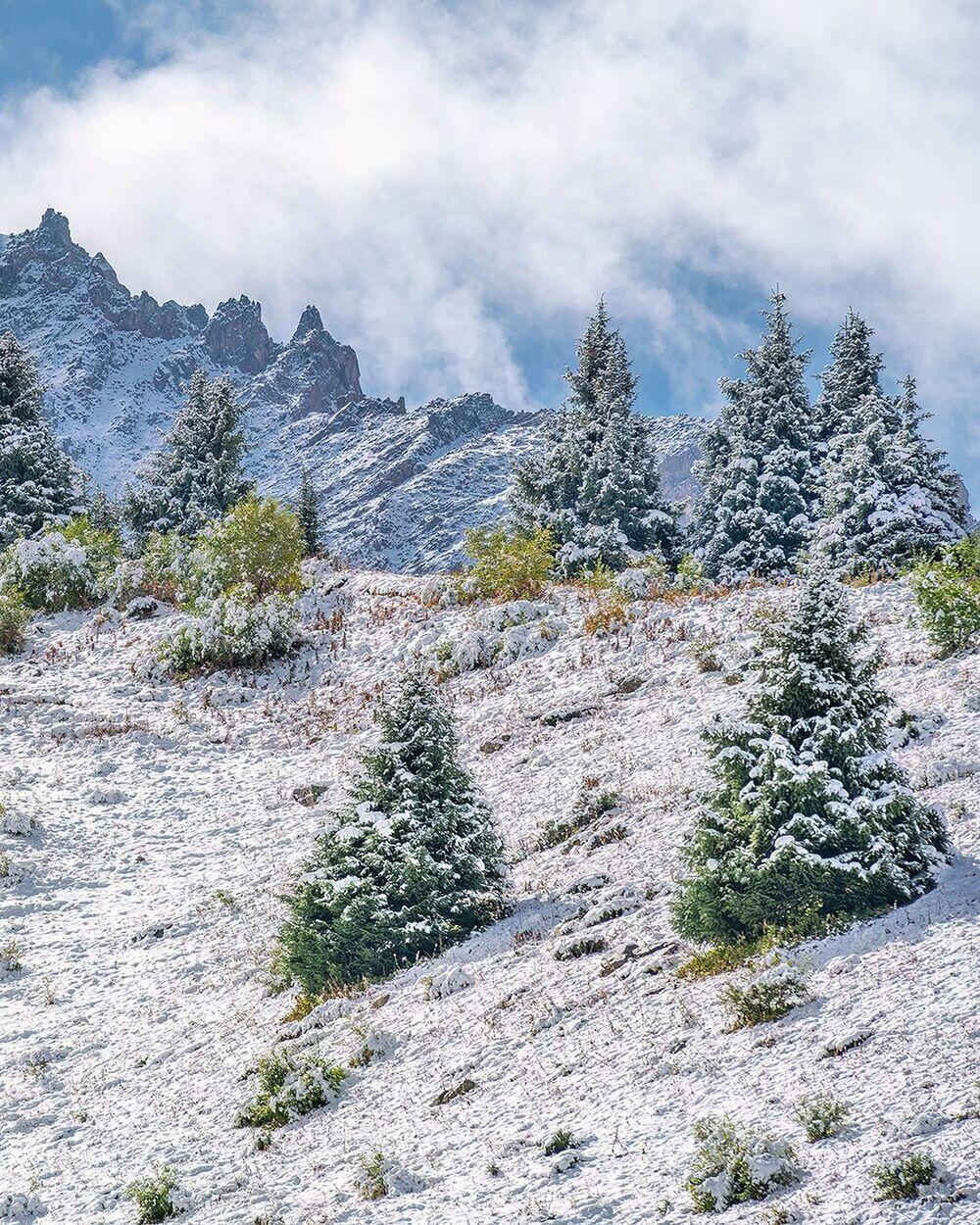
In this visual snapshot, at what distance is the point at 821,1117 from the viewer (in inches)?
215

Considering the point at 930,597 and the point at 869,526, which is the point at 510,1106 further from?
the point at 869,526

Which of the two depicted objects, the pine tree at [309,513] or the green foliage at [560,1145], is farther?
the pine tree at [309,513]

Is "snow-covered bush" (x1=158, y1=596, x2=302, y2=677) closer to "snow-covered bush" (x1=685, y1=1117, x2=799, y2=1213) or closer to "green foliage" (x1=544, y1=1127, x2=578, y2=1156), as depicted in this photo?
"green foliage" (x1=544, y1=1127, x2=578, y2=1156)

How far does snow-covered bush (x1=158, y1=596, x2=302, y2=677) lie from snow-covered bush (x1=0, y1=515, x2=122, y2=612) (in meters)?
6.60

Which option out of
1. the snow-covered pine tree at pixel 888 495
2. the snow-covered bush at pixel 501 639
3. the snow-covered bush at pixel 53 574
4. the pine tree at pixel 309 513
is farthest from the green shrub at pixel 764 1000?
the pine tree at pixel 309 513

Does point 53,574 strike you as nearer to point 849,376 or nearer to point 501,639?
point 501,639

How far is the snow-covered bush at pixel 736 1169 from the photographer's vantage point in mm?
5168

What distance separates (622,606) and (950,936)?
15258 mm

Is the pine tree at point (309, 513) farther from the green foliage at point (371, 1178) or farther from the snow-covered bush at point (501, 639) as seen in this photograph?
the green foliage at point (371, 1178)

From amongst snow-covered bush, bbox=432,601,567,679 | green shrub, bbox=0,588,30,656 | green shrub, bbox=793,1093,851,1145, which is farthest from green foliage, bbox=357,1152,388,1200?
green shrub, bbox=0,588,30,656

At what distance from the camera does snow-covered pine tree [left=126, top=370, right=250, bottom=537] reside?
41594 millimetres

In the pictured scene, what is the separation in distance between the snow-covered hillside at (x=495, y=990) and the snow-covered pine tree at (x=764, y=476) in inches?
689

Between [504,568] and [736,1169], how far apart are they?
20737 millimetres

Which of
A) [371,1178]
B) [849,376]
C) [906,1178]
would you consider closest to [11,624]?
[371,1178]
